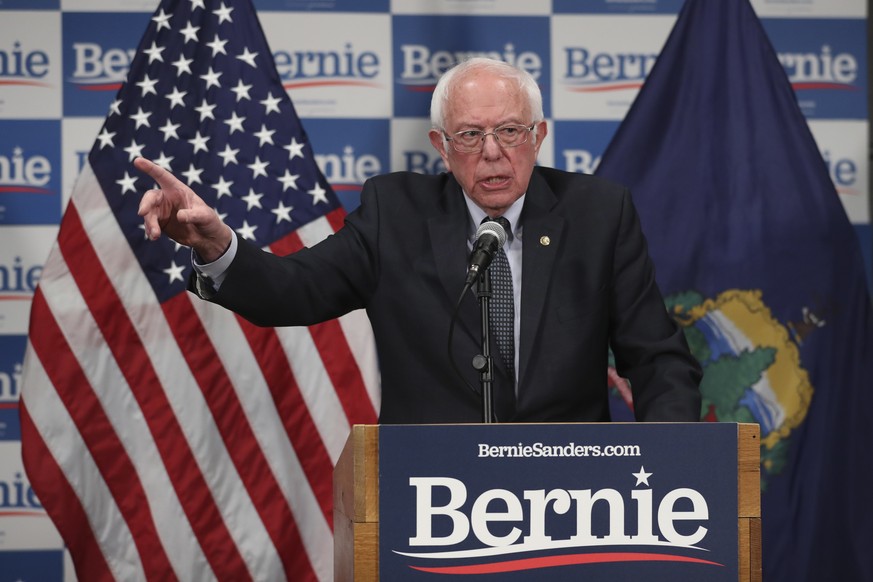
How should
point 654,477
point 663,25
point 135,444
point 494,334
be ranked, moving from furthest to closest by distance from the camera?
point 663,25 → point 135,444 → point 494,334 → point 654,477

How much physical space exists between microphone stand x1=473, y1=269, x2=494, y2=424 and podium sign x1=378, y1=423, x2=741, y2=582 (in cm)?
21

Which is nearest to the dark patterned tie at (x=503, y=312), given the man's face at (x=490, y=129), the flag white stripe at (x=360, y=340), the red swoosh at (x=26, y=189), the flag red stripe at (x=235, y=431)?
the man's face at (x=490, y=129)

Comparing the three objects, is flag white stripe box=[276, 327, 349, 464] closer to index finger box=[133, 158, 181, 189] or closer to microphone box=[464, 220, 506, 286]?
index finger box=[133, 158, 181, 189]

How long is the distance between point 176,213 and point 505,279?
0.70 metres

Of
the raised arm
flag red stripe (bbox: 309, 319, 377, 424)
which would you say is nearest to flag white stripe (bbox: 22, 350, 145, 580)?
flag red stripe (bbox: 309, 319, 377, 424)

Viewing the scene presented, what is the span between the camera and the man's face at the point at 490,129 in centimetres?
238

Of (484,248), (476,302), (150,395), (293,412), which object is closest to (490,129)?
(476,302)

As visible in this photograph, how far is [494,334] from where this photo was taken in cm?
234

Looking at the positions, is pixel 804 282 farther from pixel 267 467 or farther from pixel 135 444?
pixel 135 444

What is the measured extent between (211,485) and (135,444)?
275 millimetres

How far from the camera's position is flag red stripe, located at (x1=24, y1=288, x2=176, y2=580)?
360 centimetres

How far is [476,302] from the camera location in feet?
7.66

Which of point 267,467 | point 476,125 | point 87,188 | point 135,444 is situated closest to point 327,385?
point 267,467

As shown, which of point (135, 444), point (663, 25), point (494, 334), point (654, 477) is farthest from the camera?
point (663, 25)
